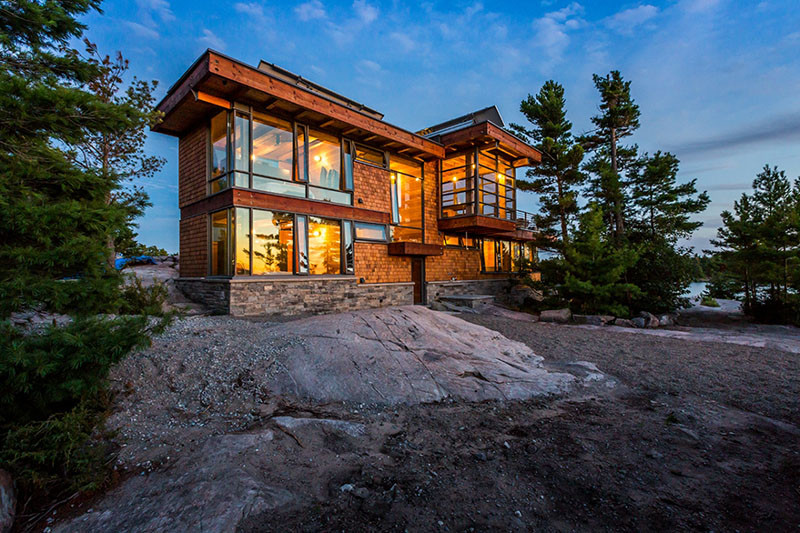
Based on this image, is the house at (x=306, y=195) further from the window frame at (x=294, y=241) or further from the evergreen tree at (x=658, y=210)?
the evergreen tree at (x=658, y=210)

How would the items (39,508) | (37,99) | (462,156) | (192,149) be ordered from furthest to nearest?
1. (462,156)
2. (192,149)
3. (37,99)
4. (39,508)

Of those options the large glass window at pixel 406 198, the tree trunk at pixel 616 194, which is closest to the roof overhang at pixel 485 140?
the large glass window at pixel 406 198

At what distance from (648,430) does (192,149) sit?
545 inches

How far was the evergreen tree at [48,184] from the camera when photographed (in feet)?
Result: 8.61

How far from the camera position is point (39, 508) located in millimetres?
2314

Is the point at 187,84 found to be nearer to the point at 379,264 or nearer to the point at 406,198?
the point at 379,264

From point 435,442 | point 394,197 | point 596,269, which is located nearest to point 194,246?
point 394,197

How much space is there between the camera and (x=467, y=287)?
16172mm

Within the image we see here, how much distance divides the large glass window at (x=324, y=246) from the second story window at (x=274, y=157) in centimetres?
92

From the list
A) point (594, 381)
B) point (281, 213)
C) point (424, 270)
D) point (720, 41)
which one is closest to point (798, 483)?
point (594, 381)

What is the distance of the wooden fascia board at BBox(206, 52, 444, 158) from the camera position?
8.43 metres

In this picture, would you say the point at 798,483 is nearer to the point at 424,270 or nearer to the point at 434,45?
the point at 424,270

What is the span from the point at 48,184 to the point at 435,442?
4625 mm

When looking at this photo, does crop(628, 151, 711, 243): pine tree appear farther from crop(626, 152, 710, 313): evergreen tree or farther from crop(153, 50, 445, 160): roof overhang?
crop(153, 50, 445, 160): roof overhang
